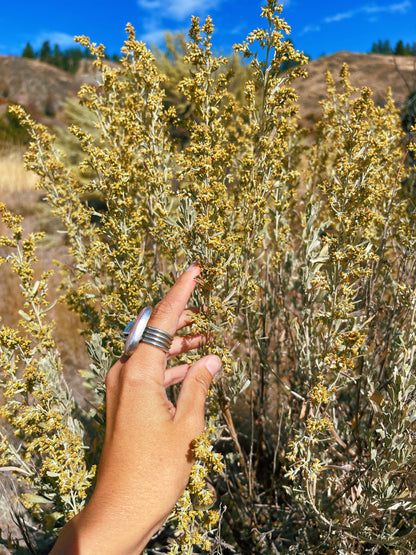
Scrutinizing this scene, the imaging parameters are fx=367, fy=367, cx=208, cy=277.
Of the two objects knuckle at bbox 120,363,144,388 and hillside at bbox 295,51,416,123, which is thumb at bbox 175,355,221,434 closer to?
knuckle at bbox 120,363,144,388

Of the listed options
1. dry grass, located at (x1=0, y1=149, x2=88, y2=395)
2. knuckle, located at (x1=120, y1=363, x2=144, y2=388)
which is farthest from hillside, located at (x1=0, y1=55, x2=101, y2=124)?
knuckle, located at (x1=120, y1=363, x2=144, y2=388)

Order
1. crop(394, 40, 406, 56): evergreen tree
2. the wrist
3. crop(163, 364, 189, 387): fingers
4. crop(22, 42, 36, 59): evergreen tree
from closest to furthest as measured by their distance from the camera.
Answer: the wrist, crop(163, 364, 189, 387): fingers, crop(394, 40, 406, 56): evergreen tree, crop(22, 42, 36, 59): evergreen tree

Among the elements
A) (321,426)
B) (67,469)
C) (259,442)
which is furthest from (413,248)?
(67,469)

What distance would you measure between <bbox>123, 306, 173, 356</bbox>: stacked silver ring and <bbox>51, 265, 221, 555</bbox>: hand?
0.02m

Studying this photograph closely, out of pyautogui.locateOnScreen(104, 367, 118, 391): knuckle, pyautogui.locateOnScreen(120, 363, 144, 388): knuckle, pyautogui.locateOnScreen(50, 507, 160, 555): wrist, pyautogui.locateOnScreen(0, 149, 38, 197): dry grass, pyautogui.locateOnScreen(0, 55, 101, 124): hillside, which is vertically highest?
pyautogui.locateOnScreen(0, 55, 101, 124): hillside

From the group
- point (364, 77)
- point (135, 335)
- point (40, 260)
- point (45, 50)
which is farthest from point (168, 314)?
point (45, 50)

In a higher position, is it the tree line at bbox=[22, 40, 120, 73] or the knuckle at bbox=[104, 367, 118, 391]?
the tree line at bbox=[22, 40, 120, 73]

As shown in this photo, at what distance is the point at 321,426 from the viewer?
1582 millimetres

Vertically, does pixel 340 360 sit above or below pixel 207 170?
below

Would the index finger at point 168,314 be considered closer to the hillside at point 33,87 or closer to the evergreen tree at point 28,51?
the hillside at point 33,87

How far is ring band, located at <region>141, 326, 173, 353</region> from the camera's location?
1375 millimetres

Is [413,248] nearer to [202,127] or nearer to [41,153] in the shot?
[202,127]

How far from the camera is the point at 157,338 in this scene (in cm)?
138

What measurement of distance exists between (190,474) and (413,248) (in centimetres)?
156
